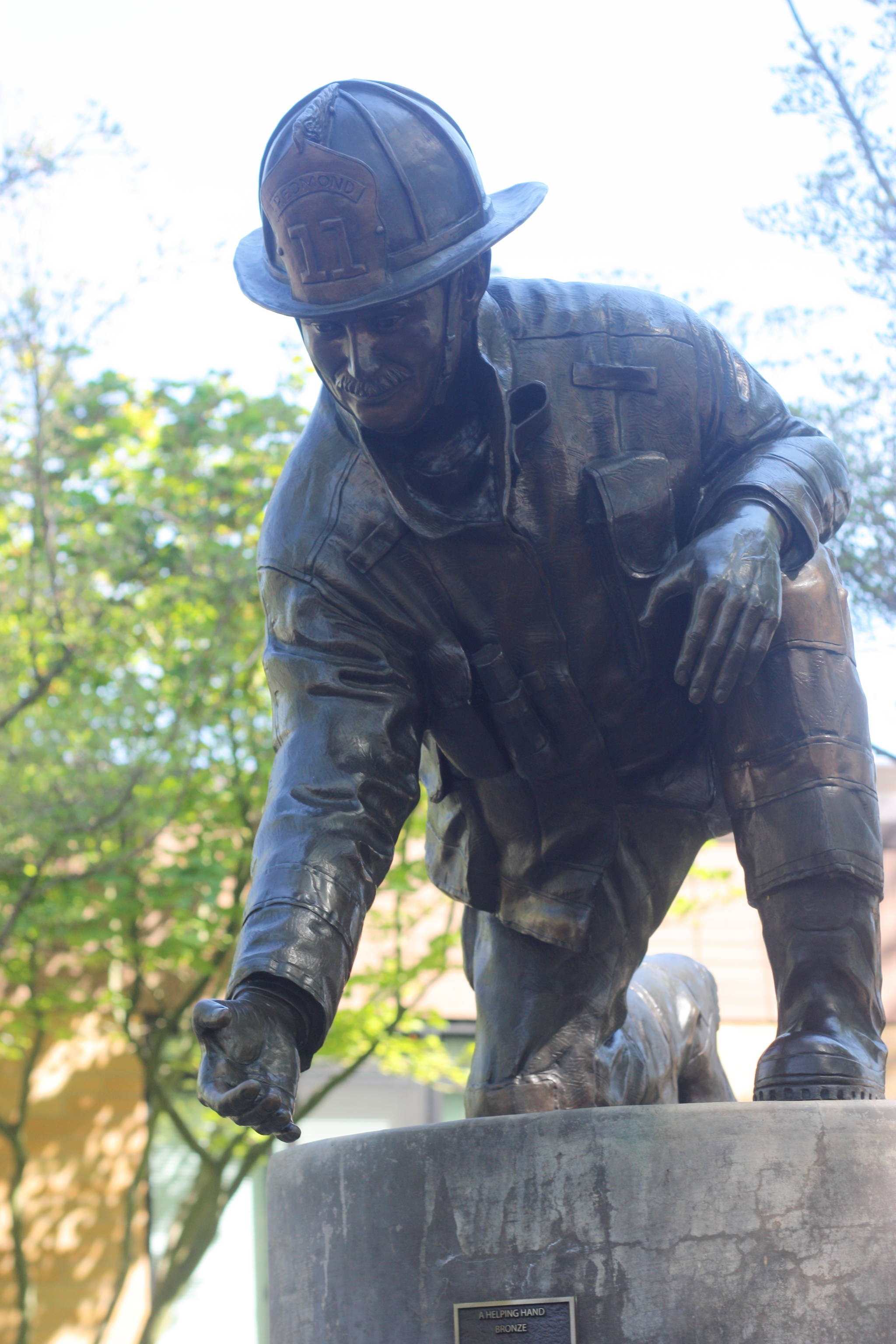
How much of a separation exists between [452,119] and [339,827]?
1.44 m

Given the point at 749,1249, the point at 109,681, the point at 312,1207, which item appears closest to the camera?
the point at 749,1249

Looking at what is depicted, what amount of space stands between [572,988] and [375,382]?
5.21 ft

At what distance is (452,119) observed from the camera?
3270mm

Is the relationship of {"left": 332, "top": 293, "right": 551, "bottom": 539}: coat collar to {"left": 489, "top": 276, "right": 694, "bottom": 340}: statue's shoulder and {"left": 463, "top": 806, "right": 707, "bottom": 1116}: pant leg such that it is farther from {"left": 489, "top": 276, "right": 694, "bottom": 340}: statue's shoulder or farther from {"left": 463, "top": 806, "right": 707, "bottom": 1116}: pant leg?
{"left": 463, "top": 806, "right": 707, "bottom": 1116}: pant leg

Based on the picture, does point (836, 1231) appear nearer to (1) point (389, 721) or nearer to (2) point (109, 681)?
(1) point (389, 721)

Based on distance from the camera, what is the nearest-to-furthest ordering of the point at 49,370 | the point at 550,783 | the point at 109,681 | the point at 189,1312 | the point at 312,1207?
1. the point at 312,1207
2. the point at 550,783
3. the point at 49,370
4. the point at 109,681
5. the point at 189,1312

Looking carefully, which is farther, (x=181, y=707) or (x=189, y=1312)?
(x=189, y=1312)

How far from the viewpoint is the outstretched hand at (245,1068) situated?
2.74 meters

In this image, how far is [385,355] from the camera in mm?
3139

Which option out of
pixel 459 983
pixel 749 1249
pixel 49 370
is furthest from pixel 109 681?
pixel 749 1249

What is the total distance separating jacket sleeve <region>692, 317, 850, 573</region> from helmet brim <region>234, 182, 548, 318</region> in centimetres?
55

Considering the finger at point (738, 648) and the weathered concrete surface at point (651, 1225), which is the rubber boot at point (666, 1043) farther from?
the finger at point (738, 648)

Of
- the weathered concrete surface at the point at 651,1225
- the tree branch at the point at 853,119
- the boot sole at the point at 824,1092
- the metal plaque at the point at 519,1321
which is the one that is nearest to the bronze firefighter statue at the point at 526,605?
the boot sole at the point at 824,1092

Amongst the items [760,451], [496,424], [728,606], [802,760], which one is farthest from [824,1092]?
[496,424]
